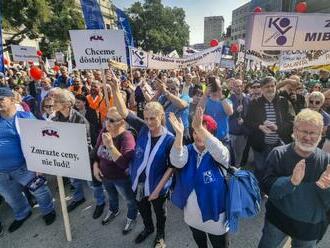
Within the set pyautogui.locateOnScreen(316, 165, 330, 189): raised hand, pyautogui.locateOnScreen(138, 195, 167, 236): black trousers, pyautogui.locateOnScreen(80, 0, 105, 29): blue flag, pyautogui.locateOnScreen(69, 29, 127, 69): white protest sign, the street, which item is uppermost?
pyautogui.locateOnScreen(80, 0, 105, 29): blue flag

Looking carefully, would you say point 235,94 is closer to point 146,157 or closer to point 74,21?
point 146,157

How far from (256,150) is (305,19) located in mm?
2201

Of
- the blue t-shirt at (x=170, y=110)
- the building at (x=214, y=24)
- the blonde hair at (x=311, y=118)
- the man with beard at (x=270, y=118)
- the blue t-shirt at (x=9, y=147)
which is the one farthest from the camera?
the building at (x=214, y=24)

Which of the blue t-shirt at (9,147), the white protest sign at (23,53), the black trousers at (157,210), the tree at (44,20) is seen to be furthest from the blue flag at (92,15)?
the tree at (44,20)

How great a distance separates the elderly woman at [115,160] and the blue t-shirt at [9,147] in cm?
105

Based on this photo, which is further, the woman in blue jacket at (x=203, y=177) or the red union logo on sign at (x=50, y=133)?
the red union logo on sign at (x=50, y=133)

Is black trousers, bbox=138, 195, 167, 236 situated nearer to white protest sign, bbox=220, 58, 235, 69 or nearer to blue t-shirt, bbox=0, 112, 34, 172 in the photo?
blue t-shirt, bbox=0, 112, 34, 172

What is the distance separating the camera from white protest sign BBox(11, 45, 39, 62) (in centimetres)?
1024

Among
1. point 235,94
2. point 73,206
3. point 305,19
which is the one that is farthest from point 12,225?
point 305,19

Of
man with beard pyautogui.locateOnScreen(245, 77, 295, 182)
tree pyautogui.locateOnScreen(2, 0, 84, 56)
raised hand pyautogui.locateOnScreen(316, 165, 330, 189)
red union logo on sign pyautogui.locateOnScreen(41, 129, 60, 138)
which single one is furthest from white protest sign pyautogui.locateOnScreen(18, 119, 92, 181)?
tree pyautogui.locateOnScreen(2, 0, 84, 56)

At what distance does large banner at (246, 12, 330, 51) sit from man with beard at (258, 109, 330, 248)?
98.8 inches

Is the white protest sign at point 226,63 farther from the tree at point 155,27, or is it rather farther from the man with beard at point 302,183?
the tree at point 155,27

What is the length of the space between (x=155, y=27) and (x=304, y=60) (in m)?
52.3

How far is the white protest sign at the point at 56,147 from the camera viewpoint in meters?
2.91
